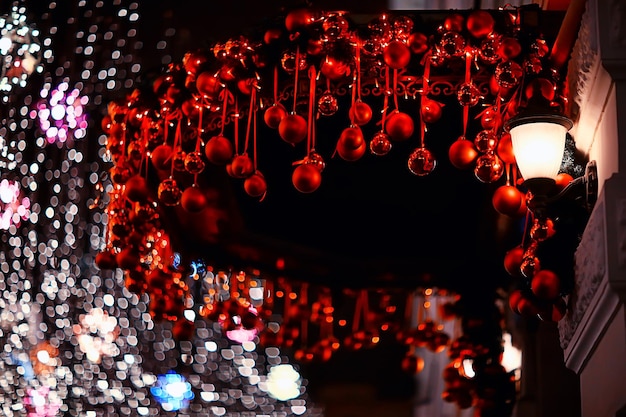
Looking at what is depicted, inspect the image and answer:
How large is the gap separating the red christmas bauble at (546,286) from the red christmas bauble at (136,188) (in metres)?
2.12

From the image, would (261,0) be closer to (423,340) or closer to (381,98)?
(423,340)

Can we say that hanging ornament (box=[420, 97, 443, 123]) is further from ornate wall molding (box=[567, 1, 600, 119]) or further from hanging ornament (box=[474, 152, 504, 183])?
ornate wall molding (box=[567, 1, 600, 119])

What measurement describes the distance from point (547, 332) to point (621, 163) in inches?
115

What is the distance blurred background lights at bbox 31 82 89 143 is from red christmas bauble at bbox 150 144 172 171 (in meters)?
4.51

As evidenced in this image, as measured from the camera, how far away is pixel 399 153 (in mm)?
5211

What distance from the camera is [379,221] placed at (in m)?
5.92

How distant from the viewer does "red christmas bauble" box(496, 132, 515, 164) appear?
13.1 ft

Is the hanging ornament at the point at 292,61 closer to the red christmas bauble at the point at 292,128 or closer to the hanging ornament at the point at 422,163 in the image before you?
the red christmas bauble at the point at 292,128

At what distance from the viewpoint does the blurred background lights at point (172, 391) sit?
10.1 metres

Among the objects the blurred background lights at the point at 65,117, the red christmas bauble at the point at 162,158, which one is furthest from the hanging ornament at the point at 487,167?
the blurred background lights at the point at 65,117

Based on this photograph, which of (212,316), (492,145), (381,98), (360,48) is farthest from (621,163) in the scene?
(212,316)

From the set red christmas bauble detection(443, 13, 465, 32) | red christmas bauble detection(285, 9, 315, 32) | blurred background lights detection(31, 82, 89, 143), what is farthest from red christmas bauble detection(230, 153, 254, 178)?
blurred background lights detection(31, 82, 89, 143)

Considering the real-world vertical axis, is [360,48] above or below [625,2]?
above

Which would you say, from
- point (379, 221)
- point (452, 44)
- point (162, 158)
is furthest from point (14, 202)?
point (452, 44)
